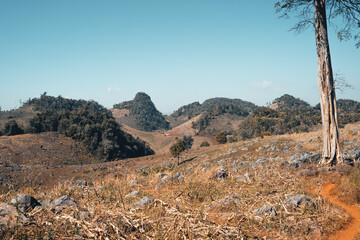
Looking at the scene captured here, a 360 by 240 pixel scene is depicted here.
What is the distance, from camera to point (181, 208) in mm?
3893

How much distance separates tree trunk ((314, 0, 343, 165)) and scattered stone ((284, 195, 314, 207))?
4396 millimetres

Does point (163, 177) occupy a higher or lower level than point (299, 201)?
higher

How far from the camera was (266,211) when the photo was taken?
3746 millimetres

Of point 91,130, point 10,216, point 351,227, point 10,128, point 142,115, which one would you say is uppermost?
point 142,115

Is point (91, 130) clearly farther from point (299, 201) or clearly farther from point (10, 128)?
Answer: point (299, 201)

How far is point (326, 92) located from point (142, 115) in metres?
125

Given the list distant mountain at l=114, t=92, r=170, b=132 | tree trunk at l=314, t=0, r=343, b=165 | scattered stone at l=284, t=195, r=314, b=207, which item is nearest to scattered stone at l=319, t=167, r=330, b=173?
tree trunk at l=314, t=0, r=343, b=165

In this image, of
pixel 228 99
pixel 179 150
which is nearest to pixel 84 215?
pixel 179 150

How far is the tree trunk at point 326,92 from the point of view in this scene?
755cm

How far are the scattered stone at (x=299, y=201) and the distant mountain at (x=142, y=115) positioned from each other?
382 ft

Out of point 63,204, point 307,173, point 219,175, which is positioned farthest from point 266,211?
point 307,173

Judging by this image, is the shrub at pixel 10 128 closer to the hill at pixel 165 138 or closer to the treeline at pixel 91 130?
the treeline at pixel 91 130

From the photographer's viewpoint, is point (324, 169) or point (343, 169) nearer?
point (343, 169)

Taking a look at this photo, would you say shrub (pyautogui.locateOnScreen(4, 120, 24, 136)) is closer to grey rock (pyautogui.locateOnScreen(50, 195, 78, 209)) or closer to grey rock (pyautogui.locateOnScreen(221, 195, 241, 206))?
grey rock (pyautogui.locateOnScreen(50, 195, 78, 209))
